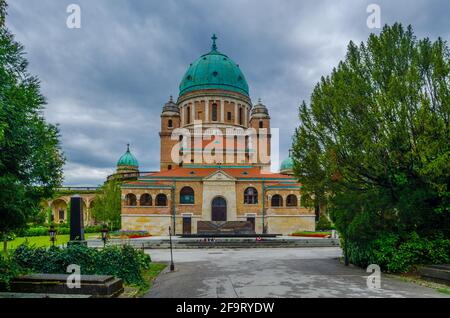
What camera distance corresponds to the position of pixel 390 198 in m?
14.1

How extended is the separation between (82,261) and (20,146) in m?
4.61

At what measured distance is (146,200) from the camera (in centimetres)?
4184

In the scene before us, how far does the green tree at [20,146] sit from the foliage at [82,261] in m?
2.29

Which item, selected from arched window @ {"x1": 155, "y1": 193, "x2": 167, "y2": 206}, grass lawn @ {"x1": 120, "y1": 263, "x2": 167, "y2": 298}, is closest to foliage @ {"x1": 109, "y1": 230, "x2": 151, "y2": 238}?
arched window @ {"x1": 155, "y1": 193, "x2": 167, "y2": 206}

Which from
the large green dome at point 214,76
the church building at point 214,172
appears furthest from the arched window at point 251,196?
the large green dome at point 214,76

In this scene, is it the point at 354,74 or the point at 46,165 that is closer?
the point at 46,165

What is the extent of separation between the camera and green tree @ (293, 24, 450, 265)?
12.7 meters

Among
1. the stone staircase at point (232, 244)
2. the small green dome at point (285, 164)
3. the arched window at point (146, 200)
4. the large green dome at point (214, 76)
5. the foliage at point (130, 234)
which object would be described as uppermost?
the large green dome at point (214, 76)

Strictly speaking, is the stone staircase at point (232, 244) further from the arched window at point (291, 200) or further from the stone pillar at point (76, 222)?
the arched window at point (291, 200)

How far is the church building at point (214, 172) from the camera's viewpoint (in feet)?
136

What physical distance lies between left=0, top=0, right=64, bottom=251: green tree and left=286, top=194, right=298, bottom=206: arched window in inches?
1355
